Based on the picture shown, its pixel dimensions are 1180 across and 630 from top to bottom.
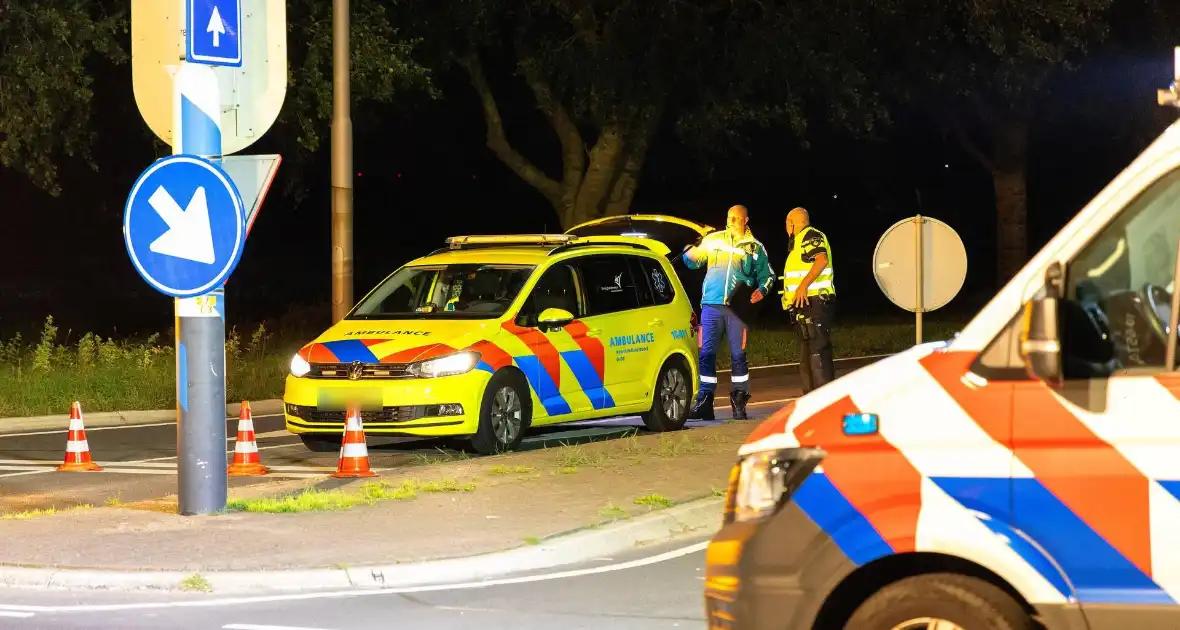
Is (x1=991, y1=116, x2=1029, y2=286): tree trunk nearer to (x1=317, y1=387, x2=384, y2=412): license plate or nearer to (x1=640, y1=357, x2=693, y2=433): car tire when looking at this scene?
(x1=640, y1=357, x2=693, y2=433): car tire

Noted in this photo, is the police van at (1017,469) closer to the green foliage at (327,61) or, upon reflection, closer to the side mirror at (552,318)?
the side mirror at (552,318)

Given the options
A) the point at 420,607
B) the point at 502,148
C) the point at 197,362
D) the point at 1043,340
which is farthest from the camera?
the point at 502,148

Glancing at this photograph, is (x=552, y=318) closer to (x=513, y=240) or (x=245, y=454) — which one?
(x=513, y=240)

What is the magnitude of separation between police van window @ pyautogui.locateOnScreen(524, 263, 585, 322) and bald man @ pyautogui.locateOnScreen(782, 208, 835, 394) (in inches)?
77.2

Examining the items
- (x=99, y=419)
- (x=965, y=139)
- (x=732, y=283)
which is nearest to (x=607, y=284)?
(x=732, y=283)

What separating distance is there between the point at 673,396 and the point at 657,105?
489 inches

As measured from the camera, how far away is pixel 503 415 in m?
13.0

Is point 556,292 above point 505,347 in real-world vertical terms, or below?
above

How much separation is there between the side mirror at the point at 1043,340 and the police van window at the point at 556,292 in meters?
9.16

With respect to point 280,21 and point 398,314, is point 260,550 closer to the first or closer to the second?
point 280,21

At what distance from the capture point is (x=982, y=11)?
26500mm

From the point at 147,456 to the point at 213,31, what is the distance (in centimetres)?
504

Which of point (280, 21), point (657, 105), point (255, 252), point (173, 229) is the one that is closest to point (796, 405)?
point (173, 229)

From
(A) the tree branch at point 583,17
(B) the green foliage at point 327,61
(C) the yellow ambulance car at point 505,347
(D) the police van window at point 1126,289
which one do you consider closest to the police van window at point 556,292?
(C) the yellow ambulance car at point 505,347
